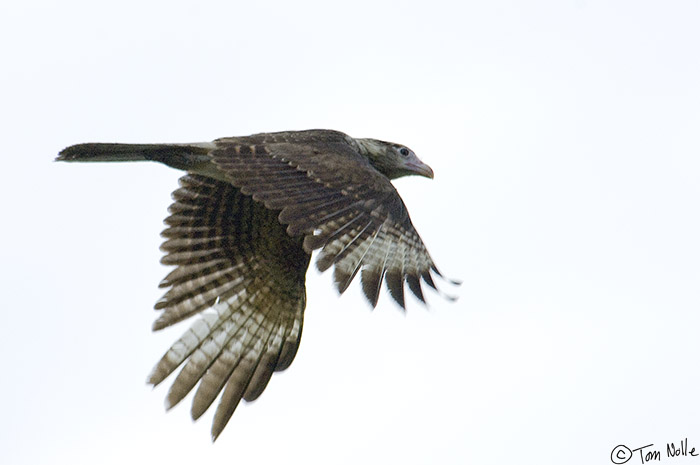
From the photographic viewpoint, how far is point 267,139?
8.04 metres

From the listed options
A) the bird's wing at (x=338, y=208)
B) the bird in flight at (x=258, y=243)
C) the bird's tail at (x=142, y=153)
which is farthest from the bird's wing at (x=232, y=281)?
the bird's wing at (x=338, y=208)

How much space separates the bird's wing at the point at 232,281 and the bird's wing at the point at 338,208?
832 mm

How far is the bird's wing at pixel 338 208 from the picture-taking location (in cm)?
671

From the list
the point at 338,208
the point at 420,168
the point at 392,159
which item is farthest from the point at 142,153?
the point at 420,168

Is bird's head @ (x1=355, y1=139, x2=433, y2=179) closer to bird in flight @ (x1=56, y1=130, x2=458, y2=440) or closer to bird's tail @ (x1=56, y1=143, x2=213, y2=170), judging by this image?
bird in flight @ (x1=56, y1=130, x2=458, y2=440)

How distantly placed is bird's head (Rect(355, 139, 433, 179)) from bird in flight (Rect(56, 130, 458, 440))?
2 centimetres

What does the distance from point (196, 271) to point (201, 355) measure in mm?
639

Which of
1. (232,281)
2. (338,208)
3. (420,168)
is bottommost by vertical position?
(338,208)

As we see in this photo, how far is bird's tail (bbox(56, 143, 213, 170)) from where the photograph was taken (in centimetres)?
766

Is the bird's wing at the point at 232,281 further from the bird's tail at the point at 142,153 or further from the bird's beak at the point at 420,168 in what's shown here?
the bird's beak at the point at 420,168

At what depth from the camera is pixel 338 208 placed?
707 centimetres

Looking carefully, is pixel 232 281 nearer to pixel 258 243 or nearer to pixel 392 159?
pixel 258 243

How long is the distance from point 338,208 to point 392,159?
255 cm

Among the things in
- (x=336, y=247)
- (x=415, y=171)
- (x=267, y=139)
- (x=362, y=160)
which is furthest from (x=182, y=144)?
(x=415, y=171)
